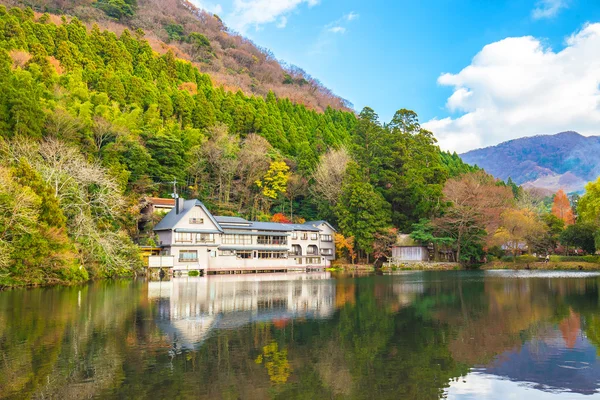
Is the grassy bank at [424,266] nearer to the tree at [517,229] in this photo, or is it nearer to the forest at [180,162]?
the forest at [180,162]

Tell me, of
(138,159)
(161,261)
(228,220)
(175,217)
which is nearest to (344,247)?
(228,220)

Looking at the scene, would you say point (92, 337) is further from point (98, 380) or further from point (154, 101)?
point (154, 101)

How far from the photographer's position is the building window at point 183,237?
36312 millimetres

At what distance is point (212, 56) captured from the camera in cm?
9125

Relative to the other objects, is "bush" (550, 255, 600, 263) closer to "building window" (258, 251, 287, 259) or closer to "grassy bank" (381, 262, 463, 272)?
"grassy bank" (381, 262, 463, 272)

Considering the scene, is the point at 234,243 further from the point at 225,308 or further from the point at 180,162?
the point at 225,308

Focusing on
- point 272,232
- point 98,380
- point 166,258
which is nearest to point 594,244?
point 272,232

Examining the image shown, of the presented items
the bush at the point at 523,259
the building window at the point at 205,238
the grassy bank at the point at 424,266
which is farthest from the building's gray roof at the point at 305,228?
the bush at the point at 523,259

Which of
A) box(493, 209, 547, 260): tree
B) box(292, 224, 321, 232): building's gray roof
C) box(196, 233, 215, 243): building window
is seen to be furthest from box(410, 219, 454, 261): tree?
box(196, 233, 215, 243): building window

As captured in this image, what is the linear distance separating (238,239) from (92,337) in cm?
3034

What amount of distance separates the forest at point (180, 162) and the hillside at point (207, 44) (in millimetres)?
20186

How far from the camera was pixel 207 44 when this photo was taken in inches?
3782

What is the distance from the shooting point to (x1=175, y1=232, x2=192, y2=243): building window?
36.3m

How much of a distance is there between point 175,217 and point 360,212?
1744cm
